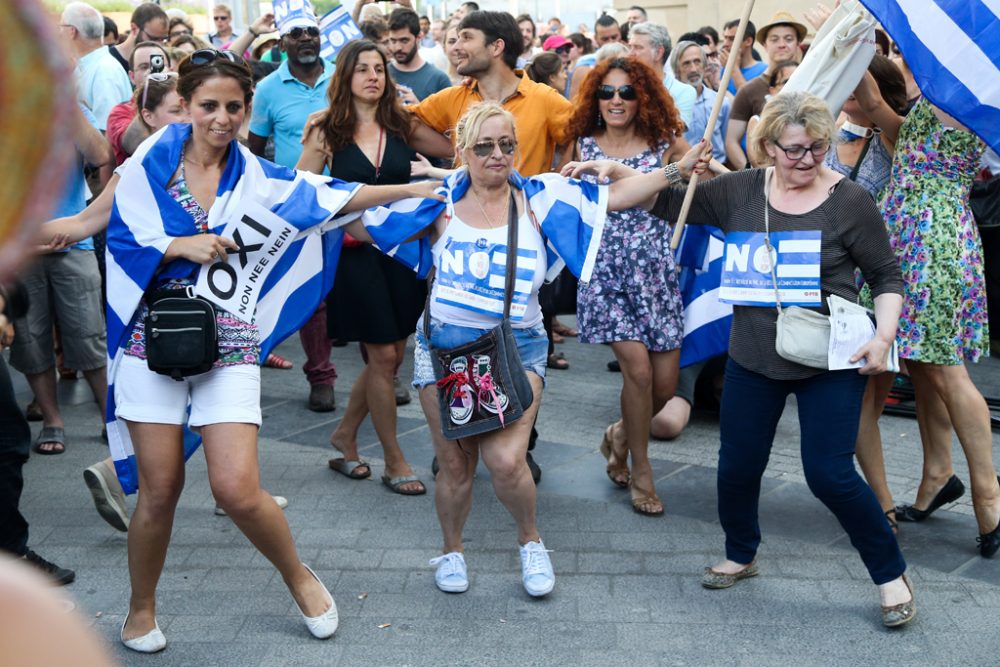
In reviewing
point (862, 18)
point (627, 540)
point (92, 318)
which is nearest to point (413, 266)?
point (627, 540)

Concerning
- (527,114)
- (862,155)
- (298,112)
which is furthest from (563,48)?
(862,155)

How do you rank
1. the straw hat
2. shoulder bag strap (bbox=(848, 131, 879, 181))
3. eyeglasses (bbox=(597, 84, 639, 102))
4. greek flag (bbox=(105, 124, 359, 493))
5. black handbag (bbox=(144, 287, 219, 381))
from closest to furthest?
black handbag (bbox=(144, 287, 219, 381)) → greek flag (bbox=(105, 124, 359, 493)) → shoulder bag strap (bbox=(848, 131, 879, 181)) → eyeglasses (bbox=(597, 84, 639, 102)) → the straw hat

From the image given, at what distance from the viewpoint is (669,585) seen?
181 inches

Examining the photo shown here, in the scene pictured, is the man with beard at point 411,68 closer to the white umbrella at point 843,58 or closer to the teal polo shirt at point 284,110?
the teal polo shirt at point 284,110

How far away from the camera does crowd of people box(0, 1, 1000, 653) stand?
409 cm

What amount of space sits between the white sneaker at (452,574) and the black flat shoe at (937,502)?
1981 mm

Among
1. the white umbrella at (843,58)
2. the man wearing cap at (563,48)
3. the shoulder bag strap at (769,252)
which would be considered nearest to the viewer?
the shoulder bag strap at (769,252)

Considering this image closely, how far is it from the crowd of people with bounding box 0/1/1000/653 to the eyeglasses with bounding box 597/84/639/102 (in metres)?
0.01

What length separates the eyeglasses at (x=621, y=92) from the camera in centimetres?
550

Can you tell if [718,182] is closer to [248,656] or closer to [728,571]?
[728,571]

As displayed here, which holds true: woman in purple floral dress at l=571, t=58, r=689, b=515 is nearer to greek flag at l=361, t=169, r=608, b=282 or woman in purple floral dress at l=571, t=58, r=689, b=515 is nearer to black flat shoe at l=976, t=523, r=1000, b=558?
greek flag at l=361, t=169, r=608, b=282

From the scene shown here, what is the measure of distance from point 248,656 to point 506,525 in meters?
1.53

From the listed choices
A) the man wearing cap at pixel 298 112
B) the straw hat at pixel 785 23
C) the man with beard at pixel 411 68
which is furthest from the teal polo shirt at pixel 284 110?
the straw hat at pixel 785 23

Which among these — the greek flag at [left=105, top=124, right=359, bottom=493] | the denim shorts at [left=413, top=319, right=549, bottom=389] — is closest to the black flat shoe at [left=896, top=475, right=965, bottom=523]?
the denim shorts at [left=413, top=319, right=549, bottom=389]
